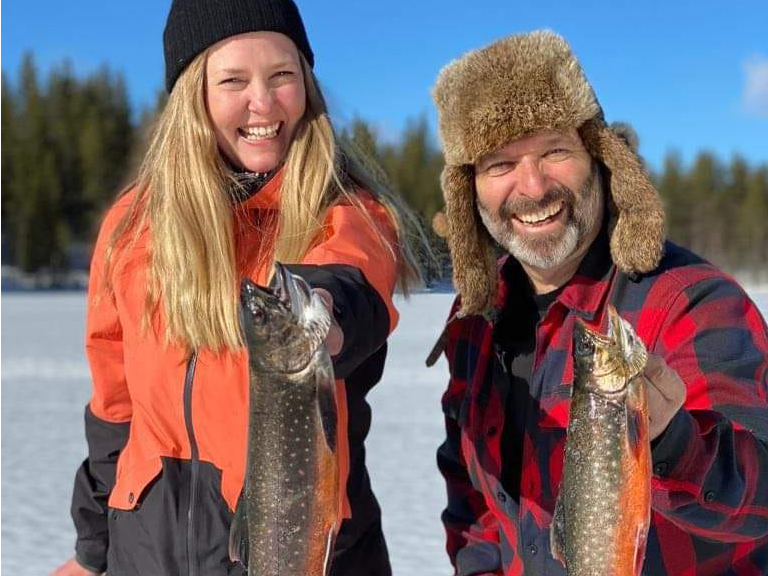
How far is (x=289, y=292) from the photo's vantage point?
1.87m

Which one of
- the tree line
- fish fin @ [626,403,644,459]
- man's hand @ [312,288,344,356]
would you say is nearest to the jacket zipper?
man's hand @ [312,288,344,356]

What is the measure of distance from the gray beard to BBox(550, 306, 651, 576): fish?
945 mm

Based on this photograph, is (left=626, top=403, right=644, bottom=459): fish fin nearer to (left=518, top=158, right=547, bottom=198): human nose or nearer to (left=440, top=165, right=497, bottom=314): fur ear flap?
(left=518, top=158, right=547, bottom=198): human nose

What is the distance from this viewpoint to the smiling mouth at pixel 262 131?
8.84 feet

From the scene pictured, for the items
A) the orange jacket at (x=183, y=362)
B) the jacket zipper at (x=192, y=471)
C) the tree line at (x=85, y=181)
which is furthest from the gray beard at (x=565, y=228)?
the tree line at (x=85, y=181)

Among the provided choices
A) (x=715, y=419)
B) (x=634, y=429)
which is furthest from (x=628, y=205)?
(x=634, y=429)

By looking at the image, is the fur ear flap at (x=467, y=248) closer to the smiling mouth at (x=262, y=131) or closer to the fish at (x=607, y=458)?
the smiling mouth at (x=262, y=131)

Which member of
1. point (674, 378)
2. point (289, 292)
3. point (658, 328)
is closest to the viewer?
point (289, 292)

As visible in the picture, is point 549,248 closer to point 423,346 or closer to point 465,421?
point 465,421

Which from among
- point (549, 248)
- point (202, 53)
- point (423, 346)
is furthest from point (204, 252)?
point (423, 346)

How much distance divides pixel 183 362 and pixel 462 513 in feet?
4.43

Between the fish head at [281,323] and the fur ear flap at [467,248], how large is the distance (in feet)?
4.29

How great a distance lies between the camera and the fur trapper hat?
277cm

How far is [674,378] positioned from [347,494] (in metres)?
1.12
